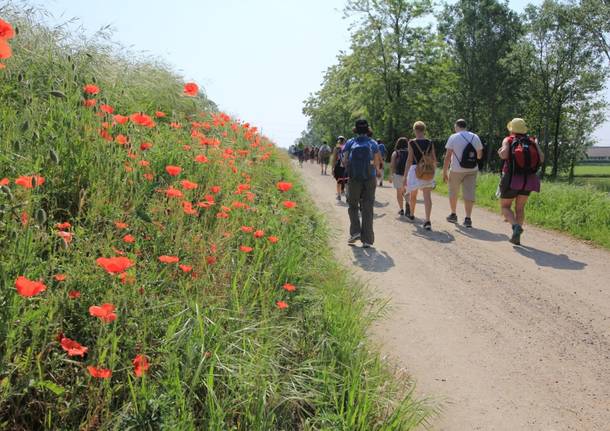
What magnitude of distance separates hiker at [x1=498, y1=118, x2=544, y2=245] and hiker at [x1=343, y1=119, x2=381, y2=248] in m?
2.37

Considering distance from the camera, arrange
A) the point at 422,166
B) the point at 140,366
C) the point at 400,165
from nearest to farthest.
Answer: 1. the point at 140,366
2. the point at 422,166
3. the point at 400,165

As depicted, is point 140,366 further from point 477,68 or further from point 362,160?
point 477,68

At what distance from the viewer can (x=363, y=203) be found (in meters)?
7.75

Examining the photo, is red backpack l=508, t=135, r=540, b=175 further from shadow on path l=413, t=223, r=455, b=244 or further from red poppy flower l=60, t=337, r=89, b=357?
red poppy flower l=60, t=337, r=89, b=357

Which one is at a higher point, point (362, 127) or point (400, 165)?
point (362, 127)

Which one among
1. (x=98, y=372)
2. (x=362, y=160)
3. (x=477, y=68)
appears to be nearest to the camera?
(x=98, y=372)

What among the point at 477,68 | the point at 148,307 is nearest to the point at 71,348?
the point at 148,307

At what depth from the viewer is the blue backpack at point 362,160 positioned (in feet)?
25.2

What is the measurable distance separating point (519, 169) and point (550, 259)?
173 cm

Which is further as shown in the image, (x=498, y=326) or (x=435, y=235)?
(x=435, y=235)

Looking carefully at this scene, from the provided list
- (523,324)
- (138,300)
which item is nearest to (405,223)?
(523,324)

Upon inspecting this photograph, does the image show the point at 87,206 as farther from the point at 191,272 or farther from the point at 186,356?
the point at 186,356

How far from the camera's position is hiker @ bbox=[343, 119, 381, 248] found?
25.2 ft

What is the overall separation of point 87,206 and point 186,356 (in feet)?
5.31
